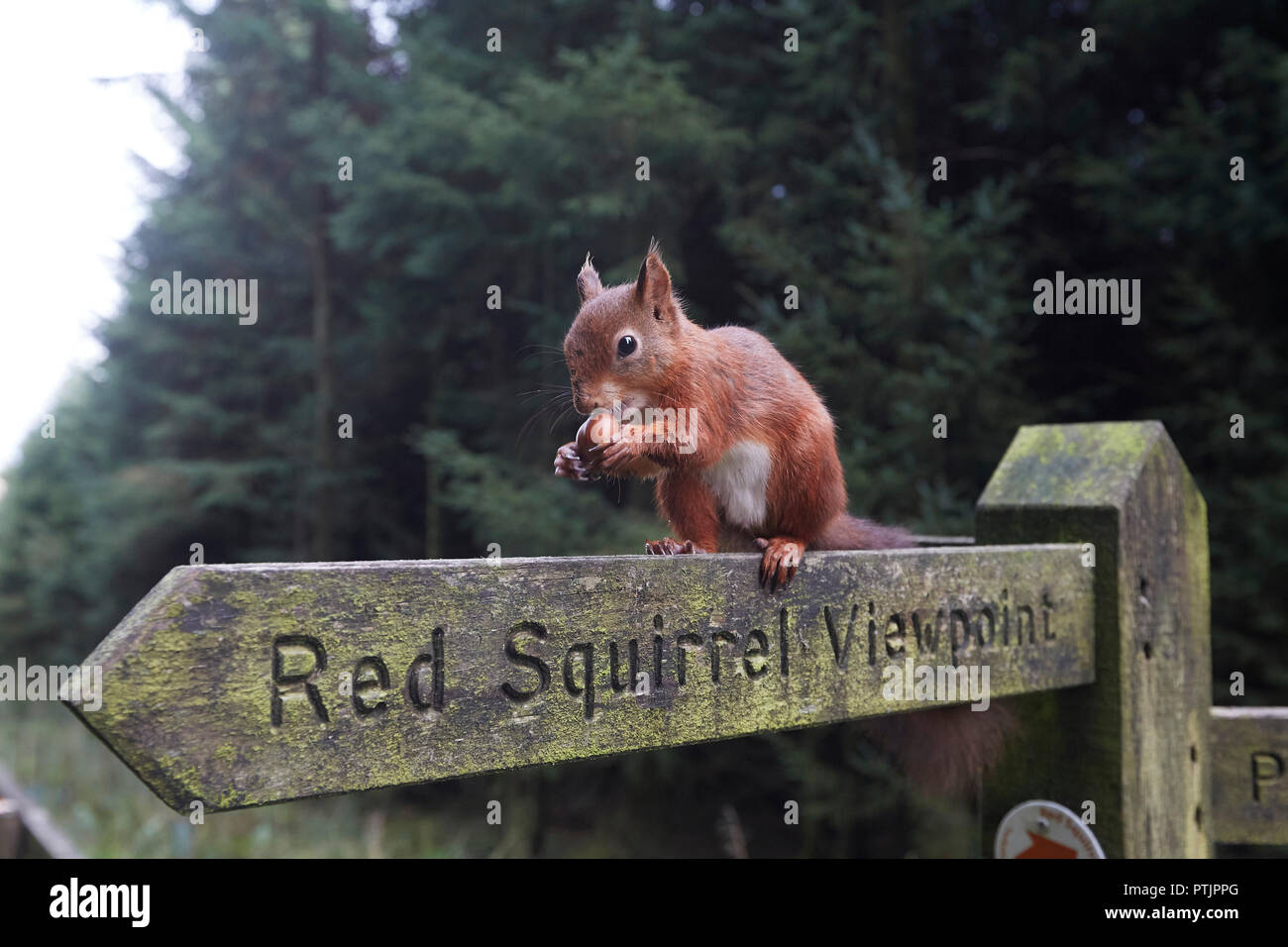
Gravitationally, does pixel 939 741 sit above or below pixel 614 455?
below

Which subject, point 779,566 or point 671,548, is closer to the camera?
point 779,566

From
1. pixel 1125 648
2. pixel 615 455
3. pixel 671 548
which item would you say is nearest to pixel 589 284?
pixel 615 455

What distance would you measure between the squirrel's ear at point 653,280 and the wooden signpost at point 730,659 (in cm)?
40

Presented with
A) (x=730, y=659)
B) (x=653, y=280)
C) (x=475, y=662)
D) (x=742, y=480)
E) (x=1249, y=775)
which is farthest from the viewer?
(x=1249, y=775)

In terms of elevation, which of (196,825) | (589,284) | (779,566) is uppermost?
(589,284)

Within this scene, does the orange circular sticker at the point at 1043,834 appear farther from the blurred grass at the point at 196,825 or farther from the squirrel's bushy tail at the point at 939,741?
the blurred grass at the point at 196,825

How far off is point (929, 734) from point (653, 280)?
91cm

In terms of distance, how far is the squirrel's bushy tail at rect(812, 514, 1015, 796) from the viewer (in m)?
1.63

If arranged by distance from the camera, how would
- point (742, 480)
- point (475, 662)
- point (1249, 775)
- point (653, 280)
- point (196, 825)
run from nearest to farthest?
1. point (475, 662)
2. point (653, 280)
3. point (742, 480)
4. point (1249, 775)
5. point (196, 825)

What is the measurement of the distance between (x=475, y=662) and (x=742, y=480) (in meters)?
0.71

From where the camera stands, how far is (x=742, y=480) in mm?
1530

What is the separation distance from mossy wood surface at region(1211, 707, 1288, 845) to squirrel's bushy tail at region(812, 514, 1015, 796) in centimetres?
52

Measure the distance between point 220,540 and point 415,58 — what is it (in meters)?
5.47

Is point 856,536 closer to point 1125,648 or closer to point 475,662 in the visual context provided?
point 1125,648
